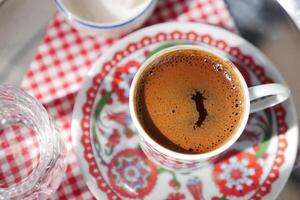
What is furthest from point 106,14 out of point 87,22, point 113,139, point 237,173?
point 237,173

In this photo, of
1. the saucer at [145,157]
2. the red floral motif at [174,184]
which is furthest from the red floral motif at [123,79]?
the red floral motif at [174,184]

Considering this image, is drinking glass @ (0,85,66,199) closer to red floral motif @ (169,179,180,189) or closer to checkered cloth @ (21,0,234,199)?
checkered cloth @ (21,0,234,199)

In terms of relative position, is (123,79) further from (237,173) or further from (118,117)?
(237,173)

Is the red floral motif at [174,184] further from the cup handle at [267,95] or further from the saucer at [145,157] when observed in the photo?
the cup handle at [267,95]

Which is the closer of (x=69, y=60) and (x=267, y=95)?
(x=267, y=95)

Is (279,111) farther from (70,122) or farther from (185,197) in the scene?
(70,122)

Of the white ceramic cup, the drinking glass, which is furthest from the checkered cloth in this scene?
the white ceramic cup

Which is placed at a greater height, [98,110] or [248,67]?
[248,67]
